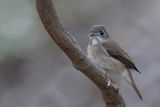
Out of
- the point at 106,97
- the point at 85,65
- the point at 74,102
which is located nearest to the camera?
the point at 85,65

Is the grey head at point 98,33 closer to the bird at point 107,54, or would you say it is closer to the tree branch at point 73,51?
the bird at point 107,54

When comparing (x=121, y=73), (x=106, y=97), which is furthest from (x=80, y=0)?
(x=106, y=97)

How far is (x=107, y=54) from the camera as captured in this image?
4.64m

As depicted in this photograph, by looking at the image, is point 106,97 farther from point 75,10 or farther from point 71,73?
point 75,10

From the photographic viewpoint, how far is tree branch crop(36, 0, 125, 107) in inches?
125

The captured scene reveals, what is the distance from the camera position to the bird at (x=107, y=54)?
178 inches

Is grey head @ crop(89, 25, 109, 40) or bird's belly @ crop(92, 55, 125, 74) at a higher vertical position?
grey head @ crop(89, 25, 109, 40)

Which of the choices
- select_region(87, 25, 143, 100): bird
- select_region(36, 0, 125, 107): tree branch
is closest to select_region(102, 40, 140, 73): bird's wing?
select_region(87, 25, 143, 100): bird

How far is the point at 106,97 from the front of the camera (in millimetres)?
3666

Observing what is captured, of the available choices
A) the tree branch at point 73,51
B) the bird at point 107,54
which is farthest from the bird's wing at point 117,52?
the tree branch at point 73,51

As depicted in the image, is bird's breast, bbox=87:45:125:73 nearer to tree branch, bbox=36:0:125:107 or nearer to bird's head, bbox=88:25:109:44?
bird's head, bbox=88:25:109:44

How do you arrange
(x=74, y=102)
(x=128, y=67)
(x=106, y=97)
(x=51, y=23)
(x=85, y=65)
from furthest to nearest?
(x=74, y=102)
(x=128, y=67)
(x=106, y=97)
(x=85, y=65)
(x=51, y=23)

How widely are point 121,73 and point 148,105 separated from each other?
7.17ft

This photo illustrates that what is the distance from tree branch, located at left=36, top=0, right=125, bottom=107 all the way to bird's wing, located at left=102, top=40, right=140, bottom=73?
2.74 feet
